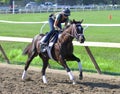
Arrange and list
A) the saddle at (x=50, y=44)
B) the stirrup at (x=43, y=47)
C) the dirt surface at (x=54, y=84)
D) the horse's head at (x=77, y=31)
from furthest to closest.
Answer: the stirrup at (x=43, y=47)
the saddle at (x=50, y=44)
the horse's head at (x=77, y=31)
the dirt surface at (x=54, y=84)

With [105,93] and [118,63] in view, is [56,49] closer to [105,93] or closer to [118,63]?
[105,93]

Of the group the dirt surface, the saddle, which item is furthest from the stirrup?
the dirt surface

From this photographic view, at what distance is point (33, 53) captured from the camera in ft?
33.2

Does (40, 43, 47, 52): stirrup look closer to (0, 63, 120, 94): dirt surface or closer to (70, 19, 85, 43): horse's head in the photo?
(0, 63, 120, 94): dirt surface

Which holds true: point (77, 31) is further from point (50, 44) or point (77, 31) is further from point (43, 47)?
point (43, 47)

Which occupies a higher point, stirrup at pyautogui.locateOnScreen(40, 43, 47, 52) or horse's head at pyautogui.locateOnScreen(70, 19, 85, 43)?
horse's head at pyautogui.locateOnScreen(70, 19, 85, 43)

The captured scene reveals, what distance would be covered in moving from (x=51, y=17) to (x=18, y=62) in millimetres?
3983

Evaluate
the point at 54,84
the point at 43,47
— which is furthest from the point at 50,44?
Result: the point at 54,84

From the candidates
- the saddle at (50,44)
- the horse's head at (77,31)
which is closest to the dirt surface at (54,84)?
the saddle at (50,44)

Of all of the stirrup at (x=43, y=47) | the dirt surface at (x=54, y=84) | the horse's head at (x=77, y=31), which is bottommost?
the dirt surface at (x=54, y=84)

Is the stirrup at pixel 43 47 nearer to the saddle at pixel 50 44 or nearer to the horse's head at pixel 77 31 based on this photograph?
the saddle at pixel 50 44

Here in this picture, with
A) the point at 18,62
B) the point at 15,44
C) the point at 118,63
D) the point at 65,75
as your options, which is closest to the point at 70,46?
the point at 65,75

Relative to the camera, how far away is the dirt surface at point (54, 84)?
8227 millimetres

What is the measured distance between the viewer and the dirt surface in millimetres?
8227
